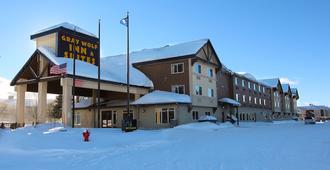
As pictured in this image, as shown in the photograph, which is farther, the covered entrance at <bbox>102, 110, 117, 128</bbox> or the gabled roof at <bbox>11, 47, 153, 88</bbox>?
the covered entrance at <bbox>102, 110, 117, 128</bbox>

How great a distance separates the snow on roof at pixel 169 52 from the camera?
129 feet

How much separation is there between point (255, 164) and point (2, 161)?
8824mm

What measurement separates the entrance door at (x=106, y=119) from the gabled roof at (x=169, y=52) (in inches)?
290

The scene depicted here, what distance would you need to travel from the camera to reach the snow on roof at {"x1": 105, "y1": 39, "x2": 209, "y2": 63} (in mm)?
39469

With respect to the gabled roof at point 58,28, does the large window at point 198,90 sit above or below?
below

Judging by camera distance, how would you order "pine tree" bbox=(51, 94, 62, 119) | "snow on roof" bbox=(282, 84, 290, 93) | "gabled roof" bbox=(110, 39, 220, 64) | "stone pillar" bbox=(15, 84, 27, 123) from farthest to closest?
"snow on roof" bbox=(282, 84, 290, 93) < "pine tree" bbox=(51, 94, 62, 119) < "gabled roof" bbox=(110, 39, 220, 64) < "stone pillar" bbox=(15, 84, 27, 123)

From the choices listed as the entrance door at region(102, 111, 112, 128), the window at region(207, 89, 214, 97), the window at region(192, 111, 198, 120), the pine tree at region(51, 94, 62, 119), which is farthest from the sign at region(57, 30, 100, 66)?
the pine tree at region(51, 94, 62, 119)

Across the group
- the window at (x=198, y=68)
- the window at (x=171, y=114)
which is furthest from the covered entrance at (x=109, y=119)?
the window at (x=198, y=68)

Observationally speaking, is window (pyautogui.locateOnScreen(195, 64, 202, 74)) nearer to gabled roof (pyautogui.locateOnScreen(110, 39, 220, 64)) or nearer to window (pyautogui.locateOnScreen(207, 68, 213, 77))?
gabled roof (pyautogui.locateOnScreen(110, 39, 220, 64))

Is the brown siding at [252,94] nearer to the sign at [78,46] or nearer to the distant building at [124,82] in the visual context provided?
the distant building at [124,82]

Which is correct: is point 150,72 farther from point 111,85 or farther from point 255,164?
point 255,164

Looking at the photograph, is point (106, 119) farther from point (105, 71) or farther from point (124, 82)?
point (124, 82)

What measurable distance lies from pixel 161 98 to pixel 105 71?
23.7ft

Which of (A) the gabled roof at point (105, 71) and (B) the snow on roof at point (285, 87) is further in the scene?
(B) the snow on roof at point (285, 87)
